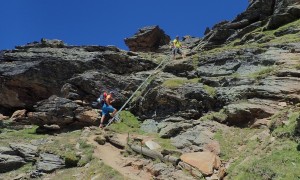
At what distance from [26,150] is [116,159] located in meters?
5.68

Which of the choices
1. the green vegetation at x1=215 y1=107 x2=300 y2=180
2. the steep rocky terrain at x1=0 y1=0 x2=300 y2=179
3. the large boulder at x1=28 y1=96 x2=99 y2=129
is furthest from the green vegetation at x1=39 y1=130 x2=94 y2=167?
the green vegetation at x1=215 y1=107 x2=300 y2=180

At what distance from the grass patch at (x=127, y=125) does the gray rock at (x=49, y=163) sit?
204 inches

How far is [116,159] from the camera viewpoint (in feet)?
63.4

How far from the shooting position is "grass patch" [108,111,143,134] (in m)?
25.1

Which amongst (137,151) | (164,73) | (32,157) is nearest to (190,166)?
(137,151)

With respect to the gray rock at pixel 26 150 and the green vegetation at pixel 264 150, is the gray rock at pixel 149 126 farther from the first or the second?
the gray rock at pixel 26 150

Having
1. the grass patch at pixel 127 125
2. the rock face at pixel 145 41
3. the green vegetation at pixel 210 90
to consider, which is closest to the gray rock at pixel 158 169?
the grass patch at pixel 127 125

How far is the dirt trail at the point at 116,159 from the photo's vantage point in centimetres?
1745

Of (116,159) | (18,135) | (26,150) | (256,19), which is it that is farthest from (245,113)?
(256,19)

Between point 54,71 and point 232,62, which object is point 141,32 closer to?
point 54,71

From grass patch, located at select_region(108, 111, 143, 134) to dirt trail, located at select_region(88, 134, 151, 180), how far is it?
217cm

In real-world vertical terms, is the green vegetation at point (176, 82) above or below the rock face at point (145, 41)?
below

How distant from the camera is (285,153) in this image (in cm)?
1575

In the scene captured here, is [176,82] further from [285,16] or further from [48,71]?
[285,16]
